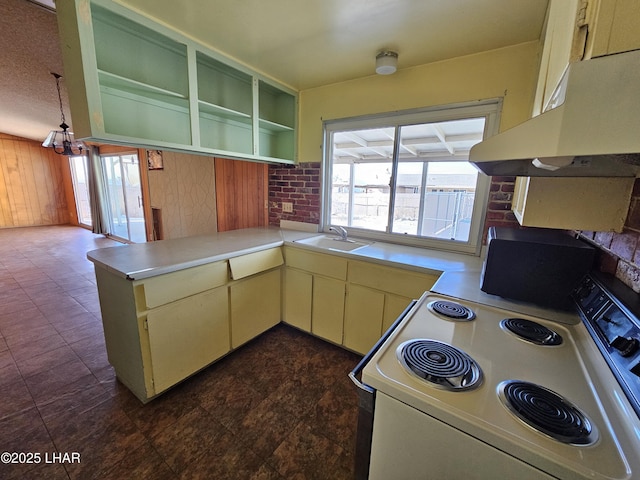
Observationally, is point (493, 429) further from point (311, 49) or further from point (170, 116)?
point (170, 116)

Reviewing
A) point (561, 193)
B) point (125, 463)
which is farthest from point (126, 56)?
point (561, 193)

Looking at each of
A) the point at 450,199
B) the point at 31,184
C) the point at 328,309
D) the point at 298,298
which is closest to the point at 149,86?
the point at 298,298

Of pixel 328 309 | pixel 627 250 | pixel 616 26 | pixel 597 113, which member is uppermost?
pixel 616 26

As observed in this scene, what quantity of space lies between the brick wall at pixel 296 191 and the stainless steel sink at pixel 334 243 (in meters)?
0.28

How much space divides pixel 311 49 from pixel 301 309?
2.04 meters

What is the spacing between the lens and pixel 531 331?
0.96 m

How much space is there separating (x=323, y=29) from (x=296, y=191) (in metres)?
1.50

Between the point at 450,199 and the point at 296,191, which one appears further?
the point at 450,199

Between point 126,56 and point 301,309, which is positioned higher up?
point 126,56

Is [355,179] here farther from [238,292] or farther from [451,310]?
[451,310]

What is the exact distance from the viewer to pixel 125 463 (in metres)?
1.28

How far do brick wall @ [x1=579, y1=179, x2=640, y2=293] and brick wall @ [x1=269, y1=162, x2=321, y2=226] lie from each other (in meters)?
2.08

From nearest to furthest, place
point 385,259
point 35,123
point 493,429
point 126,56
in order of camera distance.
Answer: point 493,429, point 126,56, point 385,259, point 35,123

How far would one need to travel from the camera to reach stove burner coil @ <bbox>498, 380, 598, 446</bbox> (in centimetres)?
56
